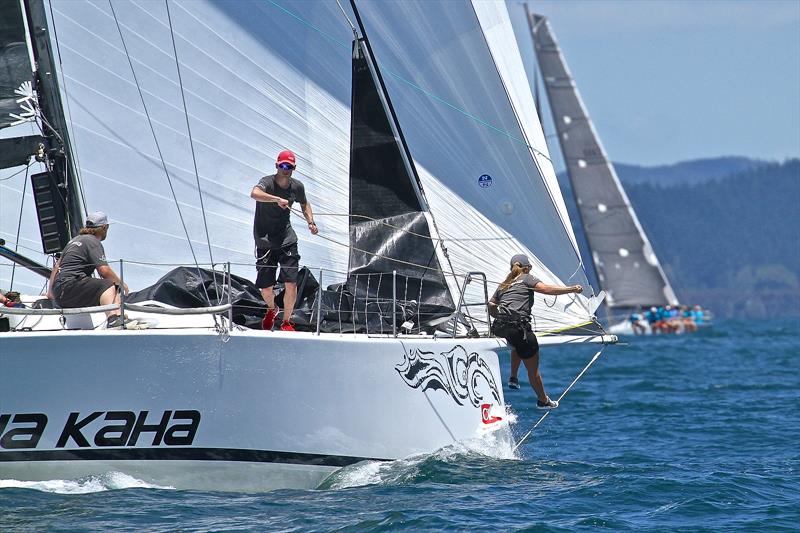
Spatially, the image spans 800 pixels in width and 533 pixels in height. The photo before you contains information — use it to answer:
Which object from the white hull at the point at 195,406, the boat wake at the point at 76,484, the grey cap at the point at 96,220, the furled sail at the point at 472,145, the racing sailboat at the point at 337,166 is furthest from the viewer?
the furled sail at the point at 472,145

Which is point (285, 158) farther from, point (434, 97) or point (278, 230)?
point (434, 97)

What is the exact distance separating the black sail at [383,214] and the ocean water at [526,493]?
156 centimetres

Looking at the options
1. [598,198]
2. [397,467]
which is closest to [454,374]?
[397,467]

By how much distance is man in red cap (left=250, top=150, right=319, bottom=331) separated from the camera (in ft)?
32.4

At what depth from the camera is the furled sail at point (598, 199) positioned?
4791 centimetres

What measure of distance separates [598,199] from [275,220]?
1575 inches

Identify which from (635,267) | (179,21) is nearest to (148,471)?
(179,21)

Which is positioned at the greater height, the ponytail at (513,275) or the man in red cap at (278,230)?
the man in red cap at (278,230)

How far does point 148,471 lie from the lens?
8727 millimetres

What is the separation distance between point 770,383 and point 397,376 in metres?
12.1

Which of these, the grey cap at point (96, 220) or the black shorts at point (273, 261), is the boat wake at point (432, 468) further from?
the grey cap at point (96, 220)

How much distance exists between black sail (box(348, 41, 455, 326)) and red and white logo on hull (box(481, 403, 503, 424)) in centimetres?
88

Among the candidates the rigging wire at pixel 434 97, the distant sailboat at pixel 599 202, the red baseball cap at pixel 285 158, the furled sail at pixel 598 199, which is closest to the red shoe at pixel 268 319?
the red baseball cap at pixel 285 158

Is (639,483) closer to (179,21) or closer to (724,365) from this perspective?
(179,21)
